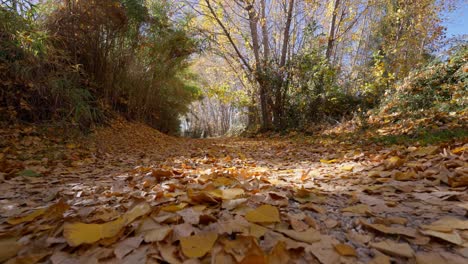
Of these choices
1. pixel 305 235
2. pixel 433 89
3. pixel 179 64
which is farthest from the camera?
pixel 179 64

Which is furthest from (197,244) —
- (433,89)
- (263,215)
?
(433,89)

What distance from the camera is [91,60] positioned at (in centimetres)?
402

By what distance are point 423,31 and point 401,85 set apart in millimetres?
5301

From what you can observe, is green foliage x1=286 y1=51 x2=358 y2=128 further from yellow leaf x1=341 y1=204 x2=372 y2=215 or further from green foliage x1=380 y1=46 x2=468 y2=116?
yellow leaf x1=341 y1=204 x2=372 y2=215

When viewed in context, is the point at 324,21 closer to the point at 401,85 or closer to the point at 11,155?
the point at 401,85

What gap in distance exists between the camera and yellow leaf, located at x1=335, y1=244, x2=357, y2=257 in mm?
594

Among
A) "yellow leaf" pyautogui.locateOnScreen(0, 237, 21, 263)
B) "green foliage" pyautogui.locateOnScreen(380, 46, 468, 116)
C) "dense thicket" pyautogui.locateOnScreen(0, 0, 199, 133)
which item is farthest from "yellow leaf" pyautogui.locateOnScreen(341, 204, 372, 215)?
"green foliage" pyautogui.locateOnScreen(380, 46, 468, 116)

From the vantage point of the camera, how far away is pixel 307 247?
614 mm

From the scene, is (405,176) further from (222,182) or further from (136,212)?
(136,212)

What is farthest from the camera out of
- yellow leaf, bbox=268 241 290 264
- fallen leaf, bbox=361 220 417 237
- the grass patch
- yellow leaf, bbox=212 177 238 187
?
the grass patch

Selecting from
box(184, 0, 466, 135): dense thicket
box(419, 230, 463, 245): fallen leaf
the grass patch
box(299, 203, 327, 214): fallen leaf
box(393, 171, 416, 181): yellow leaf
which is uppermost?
box(184, 0, 466, 135): dense thicket

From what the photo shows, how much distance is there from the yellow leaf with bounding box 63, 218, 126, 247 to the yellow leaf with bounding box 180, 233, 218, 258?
7.9 inches

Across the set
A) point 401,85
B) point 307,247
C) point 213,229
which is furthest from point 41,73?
point 401,85

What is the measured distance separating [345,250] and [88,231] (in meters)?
0.66
